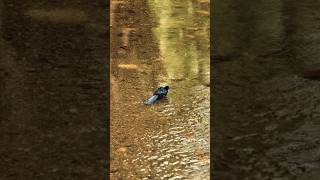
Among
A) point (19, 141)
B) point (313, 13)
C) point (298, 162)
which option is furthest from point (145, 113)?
point (313, 13)

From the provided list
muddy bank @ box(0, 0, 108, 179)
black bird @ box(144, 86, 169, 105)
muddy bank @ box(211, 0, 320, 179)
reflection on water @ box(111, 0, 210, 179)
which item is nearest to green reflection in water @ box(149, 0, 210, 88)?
reflection on water @ box(111, 0, 210, 179)

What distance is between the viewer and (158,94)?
3.50 m

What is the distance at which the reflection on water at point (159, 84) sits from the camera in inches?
114

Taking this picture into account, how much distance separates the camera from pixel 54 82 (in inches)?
144

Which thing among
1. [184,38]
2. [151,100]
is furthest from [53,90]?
[184,38]

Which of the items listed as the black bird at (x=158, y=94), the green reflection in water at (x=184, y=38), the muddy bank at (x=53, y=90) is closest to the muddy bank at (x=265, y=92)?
the green reflection in water at (x=184, y=38)

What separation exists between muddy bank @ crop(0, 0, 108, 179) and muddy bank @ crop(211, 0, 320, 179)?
0.71 meters

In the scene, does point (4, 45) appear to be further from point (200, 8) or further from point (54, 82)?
point (200, 8)

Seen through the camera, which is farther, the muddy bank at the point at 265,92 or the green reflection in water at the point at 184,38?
the green reflection in water at the point at 184,38

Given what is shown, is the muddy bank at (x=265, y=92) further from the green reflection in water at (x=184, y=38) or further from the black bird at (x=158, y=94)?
the black bird at (x=158, y=94)

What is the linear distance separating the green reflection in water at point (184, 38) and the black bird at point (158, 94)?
26 cm

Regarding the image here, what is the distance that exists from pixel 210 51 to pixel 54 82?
47.3 inches

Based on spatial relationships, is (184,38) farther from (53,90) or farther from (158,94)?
(53,90)

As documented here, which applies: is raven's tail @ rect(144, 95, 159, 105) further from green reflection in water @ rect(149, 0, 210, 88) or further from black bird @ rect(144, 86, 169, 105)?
green reflection in water @ rect(149, 0, 210, 88)
